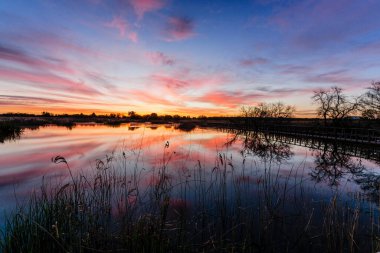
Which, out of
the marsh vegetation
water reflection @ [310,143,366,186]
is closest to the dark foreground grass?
the marsh vegetation

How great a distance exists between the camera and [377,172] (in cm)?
1328

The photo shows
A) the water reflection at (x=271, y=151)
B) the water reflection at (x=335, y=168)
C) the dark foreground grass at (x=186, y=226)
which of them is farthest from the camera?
the water reflection at (x=271, y=151)

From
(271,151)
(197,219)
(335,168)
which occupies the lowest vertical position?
(335,168)

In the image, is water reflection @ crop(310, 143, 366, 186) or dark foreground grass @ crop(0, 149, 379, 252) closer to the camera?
Result: dark foreground grass @ crop(0, 149, 379, 252)

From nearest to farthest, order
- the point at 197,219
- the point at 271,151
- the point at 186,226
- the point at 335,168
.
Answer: the point at 186,226
the point at 197,219
the point at 335,168
the point at 271,151

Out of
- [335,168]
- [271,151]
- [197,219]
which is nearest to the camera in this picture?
[197,219]

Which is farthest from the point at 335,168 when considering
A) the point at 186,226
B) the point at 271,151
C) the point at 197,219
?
the point at 186,226

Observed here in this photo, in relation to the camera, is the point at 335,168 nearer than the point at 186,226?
No

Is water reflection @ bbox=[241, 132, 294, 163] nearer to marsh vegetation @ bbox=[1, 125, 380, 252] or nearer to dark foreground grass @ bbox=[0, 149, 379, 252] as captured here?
marsh vegetation @ bbox=[1, 125, 380, 252]

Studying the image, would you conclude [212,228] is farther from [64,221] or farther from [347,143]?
[347,143]

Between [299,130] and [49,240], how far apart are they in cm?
3927

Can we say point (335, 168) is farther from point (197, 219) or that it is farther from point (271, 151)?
point (197, 219)

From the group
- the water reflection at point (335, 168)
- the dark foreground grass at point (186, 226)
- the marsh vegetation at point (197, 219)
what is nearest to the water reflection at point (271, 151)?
the water reflection at point (335, 168)

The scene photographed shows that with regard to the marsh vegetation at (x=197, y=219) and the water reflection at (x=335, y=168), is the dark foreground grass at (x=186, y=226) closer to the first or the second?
the marsh vegetation at (x=197, y=219)
